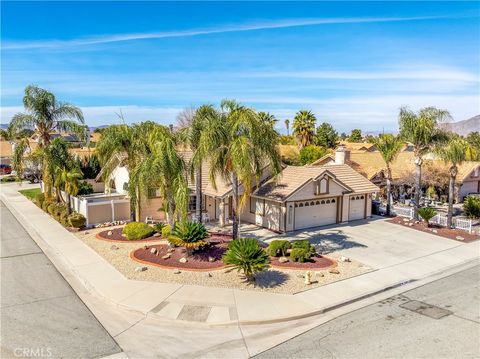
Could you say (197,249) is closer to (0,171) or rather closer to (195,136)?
(195,136)

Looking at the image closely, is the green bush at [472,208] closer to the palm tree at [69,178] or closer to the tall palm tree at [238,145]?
the tall palm tree at [238,145]

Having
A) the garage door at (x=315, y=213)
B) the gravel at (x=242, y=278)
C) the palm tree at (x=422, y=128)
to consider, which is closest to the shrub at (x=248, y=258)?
the gravel at (x=242, y=278)

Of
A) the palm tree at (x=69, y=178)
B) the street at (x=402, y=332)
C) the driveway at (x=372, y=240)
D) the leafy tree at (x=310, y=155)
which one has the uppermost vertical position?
the leafy tree at (x=310, y=155)

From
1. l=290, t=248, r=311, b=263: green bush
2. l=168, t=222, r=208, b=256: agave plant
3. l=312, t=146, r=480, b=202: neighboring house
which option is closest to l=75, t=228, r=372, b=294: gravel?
l=290, t=248, r=311, b=263: green bush

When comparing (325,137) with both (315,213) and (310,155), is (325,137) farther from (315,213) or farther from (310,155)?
(315,213)

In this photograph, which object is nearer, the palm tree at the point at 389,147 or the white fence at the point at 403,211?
the palm tree at the point at 389,147

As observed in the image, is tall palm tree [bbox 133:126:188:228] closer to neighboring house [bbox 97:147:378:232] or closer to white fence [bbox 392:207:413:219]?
neighboring house [bbox 97:147:378:232]
